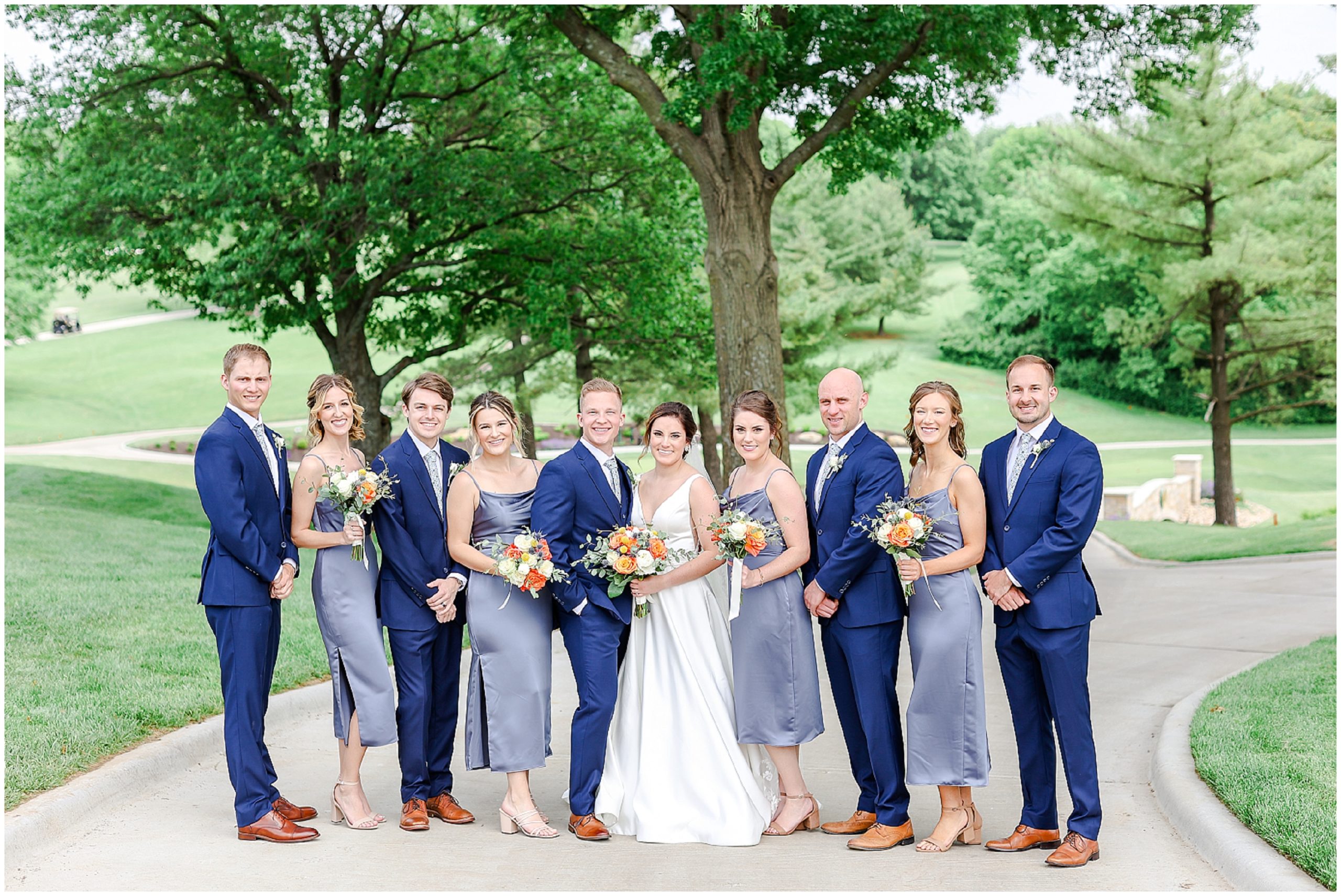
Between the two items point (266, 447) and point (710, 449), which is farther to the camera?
point (710, 449)

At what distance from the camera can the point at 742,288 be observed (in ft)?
47.6

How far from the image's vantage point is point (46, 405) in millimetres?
57219

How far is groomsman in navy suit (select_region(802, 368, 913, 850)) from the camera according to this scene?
5.88 meters

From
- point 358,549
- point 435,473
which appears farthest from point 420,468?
point 358,549

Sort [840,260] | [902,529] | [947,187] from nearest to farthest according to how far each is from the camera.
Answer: [902,529] < [840,260] < [947,187]

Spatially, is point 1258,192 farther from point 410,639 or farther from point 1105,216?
point 410,639

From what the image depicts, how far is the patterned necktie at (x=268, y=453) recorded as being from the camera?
599cm

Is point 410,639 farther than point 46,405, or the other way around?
point 46,405

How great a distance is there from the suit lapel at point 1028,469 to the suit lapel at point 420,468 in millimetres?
2942

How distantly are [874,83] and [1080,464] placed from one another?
10698mm

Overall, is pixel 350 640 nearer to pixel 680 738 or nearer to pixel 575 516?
pixel 575 516

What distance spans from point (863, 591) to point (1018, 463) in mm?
1000

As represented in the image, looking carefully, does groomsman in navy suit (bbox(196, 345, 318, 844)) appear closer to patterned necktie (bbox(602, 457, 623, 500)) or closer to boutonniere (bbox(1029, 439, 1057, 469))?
patterned necktie (bbox(602, 457, 623, 500))

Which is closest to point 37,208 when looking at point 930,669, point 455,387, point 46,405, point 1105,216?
point 455,387
